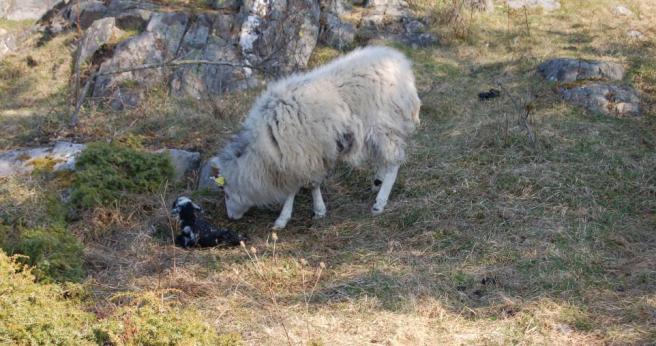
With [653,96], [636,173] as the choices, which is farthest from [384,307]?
[653,96]

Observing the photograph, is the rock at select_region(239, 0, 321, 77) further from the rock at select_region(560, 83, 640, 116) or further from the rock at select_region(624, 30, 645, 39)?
the rock at select_region(624, 30, 645, 39)

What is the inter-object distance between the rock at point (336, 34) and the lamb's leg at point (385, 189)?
5.24m

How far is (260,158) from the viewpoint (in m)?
5.80

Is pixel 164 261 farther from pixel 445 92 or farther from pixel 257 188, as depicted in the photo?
pixel 445 92

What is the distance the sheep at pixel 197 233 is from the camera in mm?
5582

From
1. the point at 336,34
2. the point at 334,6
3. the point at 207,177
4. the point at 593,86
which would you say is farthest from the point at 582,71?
the point at 207,177

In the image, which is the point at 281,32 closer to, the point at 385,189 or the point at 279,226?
the point at 385,189

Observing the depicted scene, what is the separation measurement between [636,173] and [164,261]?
15.7 ft

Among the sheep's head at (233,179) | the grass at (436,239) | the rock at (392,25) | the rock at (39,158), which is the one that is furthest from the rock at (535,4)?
the rock at (39,158)

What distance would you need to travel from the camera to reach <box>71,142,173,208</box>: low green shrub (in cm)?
608

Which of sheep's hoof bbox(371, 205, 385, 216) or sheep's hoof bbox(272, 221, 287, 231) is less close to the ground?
sheep's hoof bbox(371, 205, 385, 216)

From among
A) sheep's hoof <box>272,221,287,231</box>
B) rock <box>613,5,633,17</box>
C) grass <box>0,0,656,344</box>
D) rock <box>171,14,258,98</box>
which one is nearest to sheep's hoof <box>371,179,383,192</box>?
grass <box>0,0,656,344</box>

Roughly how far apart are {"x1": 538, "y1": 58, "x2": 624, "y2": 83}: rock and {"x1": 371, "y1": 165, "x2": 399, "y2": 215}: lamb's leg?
4096 mm

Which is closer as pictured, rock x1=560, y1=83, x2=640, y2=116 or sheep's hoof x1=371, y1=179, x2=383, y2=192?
sheep's hoof x1=371, y1=179, x2=383, y2=192
